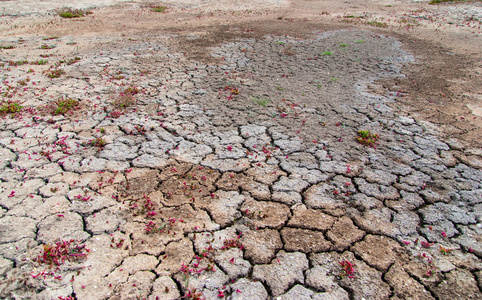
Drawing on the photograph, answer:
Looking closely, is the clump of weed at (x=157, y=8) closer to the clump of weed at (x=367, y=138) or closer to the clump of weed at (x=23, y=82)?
the clump of weed at (x=23, y=82)

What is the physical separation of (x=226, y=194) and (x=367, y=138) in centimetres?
294

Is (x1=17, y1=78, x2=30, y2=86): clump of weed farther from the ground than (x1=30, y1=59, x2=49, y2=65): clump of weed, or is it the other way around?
(x1=30, y1=59, x2=49, y2=65): clump of weed

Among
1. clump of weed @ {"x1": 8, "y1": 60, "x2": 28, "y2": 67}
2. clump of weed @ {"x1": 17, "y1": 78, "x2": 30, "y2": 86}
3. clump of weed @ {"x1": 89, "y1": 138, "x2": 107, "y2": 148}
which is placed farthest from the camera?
clump of weed @ {"x1": 8, "y1": 60, "x2": 28, "y2": 67}

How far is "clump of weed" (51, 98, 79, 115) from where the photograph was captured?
18.8 feet

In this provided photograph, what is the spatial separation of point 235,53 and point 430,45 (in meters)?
7.52

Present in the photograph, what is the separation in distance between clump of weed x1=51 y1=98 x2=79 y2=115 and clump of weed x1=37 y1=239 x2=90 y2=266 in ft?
11.4

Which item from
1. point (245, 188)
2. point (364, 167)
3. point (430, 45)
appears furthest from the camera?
point (430, 45)

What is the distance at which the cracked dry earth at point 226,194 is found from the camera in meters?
2.90

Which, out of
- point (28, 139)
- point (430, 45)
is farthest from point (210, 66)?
point (430, 45)

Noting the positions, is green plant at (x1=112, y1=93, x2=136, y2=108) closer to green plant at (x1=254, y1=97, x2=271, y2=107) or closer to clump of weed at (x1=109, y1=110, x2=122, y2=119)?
clump of weed at (x1=109, y1=110, x2=122, y2=119)

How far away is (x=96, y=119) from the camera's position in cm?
561

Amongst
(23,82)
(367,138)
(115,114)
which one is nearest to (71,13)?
(23,82)

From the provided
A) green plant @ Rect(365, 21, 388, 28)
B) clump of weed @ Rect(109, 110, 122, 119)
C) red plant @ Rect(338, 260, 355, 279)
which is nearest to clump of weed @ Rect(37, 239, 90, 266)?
red plant @ Rect(338, 260, 355, 279)

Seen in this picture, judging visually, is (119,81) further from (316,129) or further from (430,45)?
(430,45)
